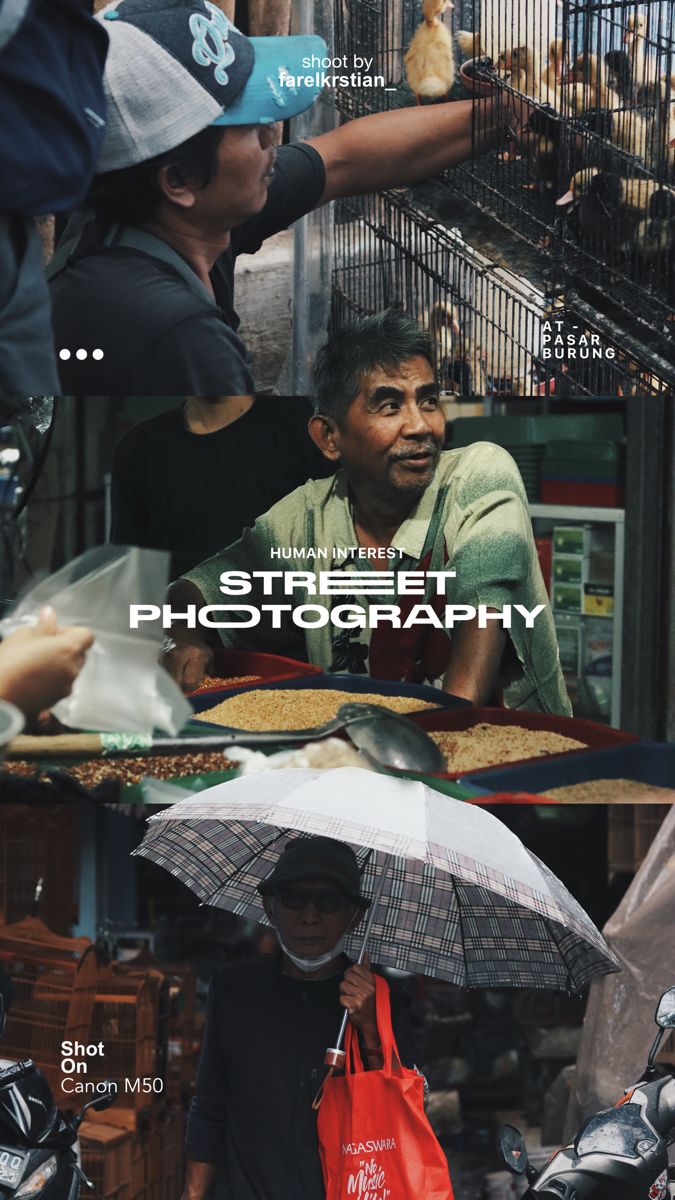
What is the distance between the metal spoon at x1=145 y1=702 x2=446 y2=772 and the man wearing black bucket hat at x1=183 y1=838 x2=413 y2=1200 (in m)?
0.50

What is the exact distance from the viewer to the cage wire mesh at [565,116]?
3.62m

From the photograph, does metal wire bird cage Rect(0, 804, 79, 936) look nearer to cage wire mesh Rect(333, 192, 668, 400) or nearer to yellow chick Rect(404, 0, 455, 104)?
cage wire mesh Rect(333, 192, 668, 400)

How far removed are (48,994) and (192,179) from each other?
258cm

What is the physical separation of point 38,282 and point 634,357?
64.9 inches

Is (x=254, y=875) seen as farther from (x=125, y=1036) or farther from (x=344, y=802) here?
(x=125, y=1036)

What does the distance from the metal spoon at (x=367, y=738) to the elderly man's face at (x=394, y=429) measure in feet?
2.18

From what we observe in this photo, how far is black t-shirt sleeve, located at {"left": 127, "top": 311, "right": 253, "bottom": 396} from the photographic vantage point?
3596mm

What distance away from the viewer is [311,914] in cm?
320

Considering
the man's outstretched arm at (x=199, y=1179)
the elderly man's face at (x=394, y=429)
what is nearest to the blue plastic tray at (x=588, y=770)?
the elderly man's face at (x=394, y=429)

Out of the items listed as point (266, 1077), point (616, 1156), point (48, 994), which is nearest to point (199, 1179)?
point (266, 1077)

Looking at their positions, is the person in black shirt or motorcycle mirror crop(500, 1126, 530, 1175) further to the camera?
the person in black shirt

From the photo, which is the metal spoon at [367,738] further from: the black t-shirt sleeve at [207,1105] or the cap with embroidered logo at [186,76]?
the cap with embroidered logo at [186,76]

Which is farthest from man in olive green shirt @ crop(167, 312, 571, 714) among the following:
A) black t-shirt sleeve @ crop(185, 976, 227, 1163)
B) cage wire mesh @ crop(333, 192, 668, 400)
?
black t-shirt sleeve @ crop(185, 976, 227, 1163)

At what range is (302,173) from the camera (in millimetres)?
3678
